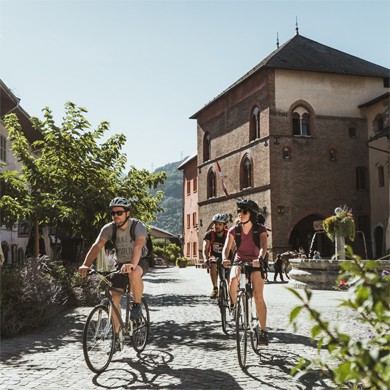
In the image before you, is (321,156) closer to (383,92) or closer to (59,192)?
(383,92)

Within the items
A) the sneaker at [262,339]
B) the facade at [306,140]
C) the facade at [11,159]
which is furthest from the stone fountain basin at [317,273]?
the facade at [306,140]

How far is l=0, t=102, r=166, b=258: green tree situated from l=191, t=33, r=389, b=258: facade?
18417mm

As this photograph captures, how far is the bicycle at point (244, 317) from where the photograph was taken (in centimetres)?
571

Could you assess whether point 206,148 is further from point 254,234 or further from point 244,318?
point 244,318

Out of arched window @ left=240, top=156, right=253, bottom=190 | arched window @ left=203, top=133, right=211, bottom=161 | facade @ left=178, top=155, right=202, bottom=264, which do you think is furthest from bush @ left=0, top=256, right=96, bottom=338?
facade @ left=178, top=155, right=202, bottom=264

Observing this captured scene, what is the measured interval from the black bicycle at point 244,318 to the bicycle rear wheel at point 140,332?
1.36 m

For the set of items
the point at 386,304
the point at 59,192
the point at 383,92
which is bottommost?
the point at 386,304

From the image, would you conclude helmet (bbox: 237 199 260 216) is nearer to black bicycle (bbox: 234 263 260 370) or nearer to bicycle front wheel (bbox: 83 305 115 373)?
black bicycle (bbox: 234 263 260 370)

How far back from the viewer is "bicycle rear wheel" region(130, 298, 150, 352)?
643 centimetres

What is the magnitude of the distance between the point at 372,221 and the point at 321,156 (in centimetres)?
532

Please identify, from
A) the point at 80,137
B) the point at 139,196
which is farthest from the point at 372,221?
the point at 80,137

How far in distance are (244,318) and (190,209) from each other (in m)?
46.3

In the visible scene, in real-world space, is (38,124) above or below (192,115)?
below

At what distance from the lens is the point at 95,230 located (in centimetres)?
1449
